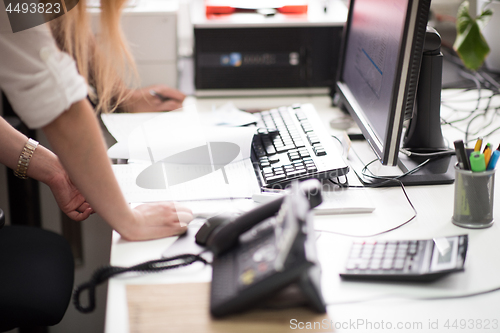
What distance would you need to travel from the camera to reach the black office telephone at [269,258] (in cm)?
58

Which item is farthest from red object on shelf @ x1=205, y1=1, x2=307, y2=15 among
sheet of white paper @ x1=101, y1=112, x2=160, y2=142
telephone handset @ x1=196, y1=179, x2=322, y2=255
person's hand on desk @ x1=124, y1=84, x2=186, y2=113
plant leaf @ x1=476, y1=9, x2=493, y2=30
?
telephone handset @ x1=196, y1=179, x2=322, y2=255

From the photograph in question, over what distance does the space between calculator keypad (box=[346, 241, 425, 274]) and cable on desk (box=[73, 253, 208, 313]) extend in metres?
0.23

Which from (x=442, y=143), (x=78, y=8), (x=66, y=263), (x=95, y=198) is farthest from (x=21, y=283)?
(x=442, y=143)

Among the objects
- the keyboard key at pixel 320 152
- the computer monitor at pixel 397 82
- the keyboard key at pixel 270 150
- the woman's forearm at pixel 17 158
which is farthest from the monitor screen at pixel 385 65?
the woman's forearm at pixel 17 158

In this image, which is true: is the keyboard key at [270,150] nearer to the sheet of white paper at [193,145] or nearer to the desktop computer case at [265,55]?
the sheet of white paper at [193,145]

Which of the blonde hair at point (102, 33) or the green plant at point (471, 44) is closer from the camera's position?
the blonde hair at point (102, 33)

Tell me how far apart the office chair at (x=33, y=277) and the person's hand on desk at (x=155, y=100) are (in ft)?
1.46

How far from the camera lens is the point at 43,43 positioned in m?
0.65

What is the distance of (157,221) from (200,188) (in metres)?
0.16

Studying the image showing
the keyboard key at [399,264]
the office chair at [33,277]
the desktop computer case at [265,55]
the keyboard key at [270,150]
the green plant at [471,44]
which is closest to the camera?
the keyboard key at [399,264]

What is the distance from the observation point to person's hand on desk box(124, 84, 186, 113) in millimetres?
1389

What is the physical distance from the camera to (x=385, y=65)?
35.8 inches

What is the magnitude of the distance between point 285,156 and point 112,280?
0.46 m

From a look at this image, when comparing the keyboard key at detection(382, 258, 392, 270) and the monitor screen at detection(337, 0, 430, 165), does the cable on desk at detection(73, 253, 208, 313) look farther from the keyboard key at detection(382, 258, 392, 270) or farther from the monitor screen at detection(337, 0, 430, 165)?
the monitor screen at detection(337, 0, 430, 165)
